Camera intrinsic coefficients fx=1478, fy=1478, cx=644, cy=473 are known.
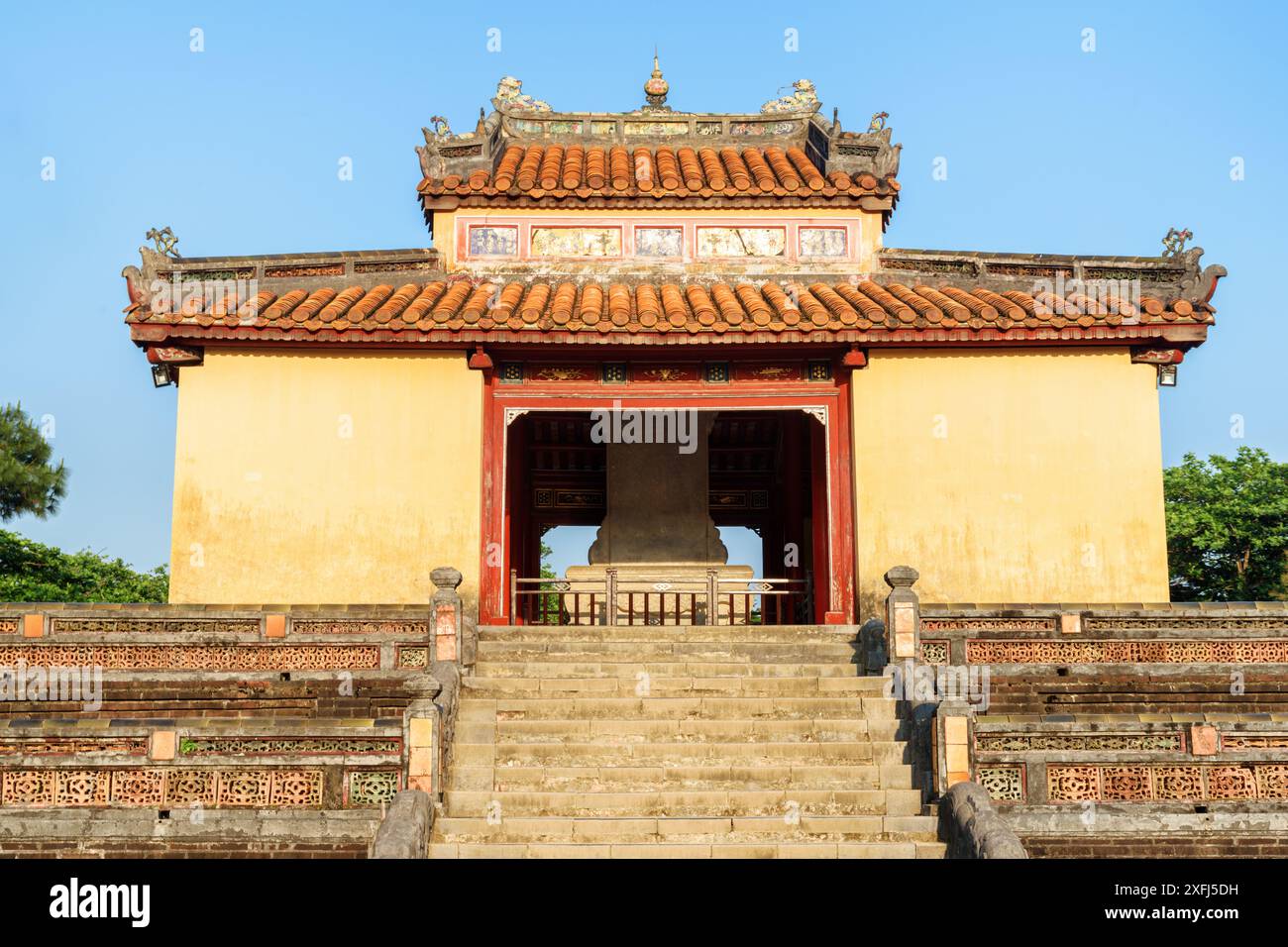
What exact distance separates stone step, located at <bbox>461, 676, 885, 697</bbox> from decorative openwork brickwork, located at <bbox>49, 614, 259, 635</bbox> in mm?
2278

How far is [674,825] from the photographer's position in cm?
1173

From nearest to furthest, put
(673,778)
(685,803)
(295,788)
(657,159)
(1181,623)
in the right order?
(295,788) → (685,803) → (673,778) → (1181,623) → (657,159)

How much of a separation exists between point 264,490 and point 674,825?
7765 mm

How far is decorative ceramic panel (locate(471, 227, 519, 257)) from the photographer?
64.1ft

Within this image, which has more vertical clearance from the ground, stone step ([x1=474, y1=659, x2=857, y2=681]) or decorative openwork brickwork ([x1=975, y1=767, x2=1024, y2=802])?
stone step ([x1=474, y1=659, x2=857, y2=681])

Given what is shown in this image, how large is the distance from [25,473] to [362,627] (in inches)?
844

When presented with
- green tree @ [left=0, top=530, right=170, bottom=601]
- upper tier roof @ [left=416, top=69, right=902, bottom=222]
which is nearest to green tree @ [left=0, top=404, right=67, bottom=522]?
green tree @ [left=0, top=530, right=170, bottom=601]

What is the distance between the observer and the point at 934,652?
14242 millimetres

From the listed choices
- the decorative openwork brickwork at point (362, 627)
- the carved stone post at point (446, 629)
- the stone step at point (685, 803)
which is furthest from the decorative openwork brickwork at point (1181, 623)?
the decorative openwork brickwork at point (362, 627)

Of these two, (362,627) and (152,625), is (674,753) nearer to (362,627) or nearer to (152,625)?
(362,627)

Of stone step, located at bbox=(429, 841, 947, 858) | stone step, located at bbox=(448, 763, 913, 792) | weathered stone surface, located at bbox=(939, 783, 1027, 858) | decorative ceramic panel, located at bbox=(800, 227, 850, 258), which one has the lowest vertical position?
stone step, located at bbox=(429, 841, 947, 858)

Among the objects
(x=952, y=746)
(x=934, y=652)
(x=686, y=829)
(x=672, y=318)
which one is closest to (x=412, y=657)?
(x=686, y=829)

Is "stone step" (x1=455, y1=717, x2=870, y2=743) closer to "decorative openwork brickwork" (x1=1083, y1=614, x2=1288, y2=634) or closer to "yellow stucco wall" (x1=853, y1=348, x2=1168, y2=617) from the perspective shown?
"decorative openwork brickwork" (x1=1083, y1=614, x2=1288, y2=634)
